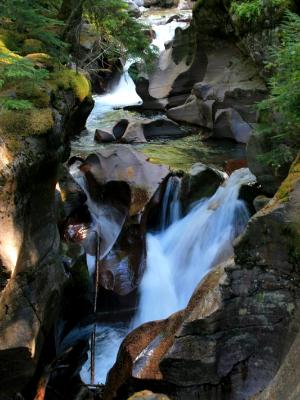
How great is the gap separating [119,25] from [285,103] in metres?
4.73

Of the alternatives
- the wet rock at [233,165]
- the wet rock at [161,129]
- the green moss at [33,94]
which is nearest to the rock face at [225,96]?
the wet rock at [161,129]

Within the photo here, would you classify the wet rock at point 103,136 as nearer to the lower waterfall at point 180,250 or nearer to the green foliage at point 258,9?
the green foliage at point 258,9

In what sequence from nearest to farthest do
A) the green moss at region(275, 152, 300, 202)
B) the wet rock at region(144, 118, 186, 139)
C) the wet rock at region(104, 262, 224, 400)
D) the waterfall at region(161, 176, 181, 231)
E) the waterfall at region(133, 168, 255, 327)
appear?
the green moss at region(275, 152, 300, 202), the wet rock at region(104, 262, 224, 400), the waterfall at region(133, 168, 255, 327), the waterfall at region(161, 176, 181, 231), the wet rock at region(144, 118, 186, 139)

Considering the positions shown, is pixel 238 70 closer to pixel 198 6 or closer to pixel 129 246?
pixel 198 6

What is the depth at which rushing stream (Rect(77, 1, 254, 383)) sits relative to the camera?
7516 millimetres

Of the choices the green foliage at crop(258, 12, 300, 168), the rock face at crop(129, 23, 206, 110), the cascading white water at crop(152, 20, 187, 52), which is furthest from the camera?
the cascading white water at crop(152, 20, 187, 52)

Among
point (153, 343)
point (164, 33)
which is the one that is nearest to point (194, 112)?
point (164, 33)

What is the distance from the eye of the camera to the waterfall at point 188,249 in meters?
7.84

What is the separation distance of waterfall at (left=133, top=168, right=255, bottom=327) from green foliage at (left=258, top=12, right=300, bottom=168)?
1.60 meters

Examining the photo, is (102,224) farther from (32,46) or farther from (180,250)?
(32,46)

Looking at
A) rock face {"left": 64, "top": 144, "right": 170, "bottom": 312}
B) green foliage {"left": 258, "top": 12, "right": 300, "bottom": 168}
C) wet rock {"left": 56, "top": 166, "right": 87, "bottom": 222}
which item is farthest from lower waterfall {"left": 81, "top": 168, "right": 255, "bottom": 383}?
green foliage {"left": 258, "top": 12, "right": 300, "bottom": 168}

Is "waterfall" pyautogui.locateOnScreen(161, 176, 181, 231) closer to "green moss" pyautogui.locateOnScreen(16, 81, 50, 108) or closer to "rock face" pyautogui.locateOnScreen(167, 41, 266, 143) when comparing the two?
"green moss" pyautogui.locateOnScreen(16, 81, 50, 108)

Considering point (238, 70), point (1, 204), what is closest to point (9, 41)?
point (1, 204)

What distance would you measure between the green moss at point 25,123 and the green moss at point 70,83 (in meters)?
1.14
